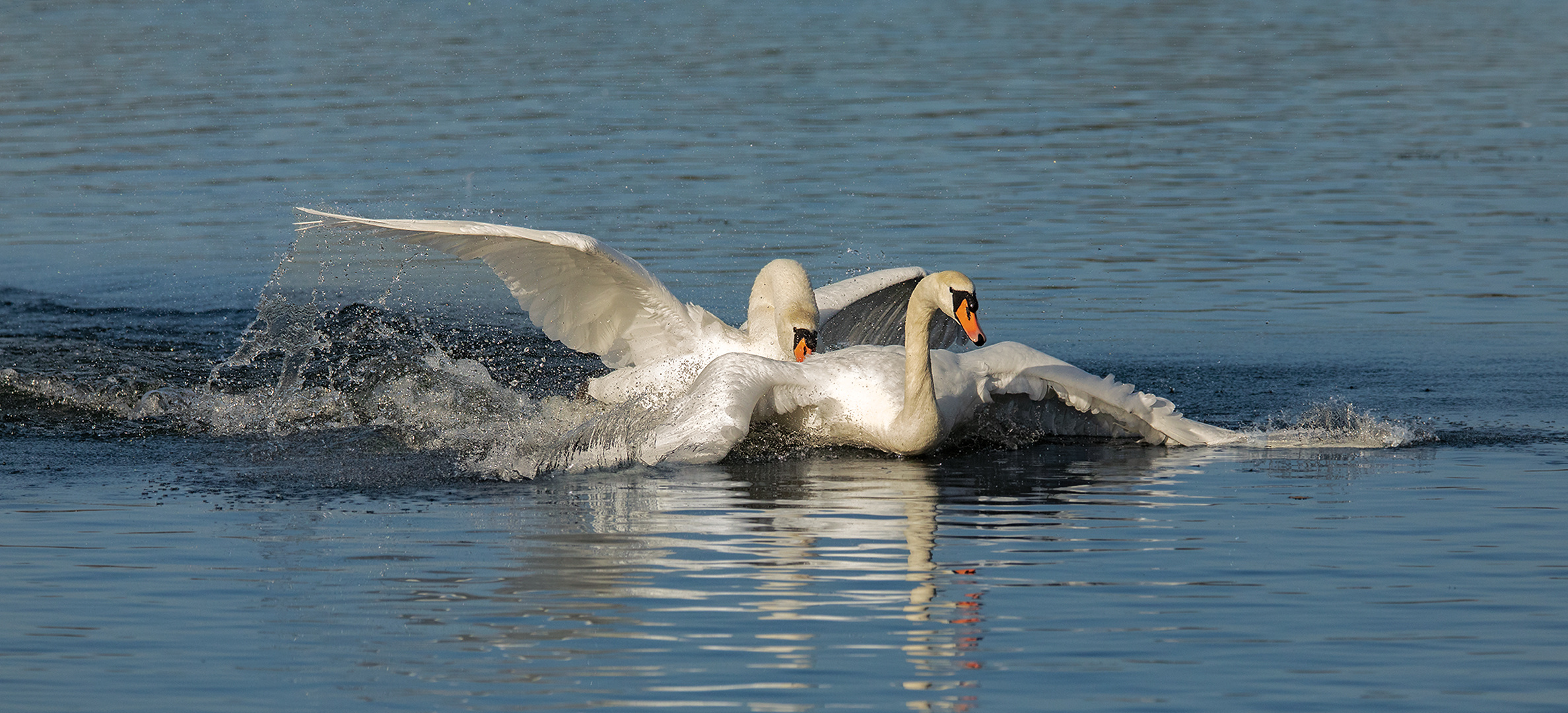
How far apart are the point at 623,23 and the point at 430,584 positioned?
38933mm

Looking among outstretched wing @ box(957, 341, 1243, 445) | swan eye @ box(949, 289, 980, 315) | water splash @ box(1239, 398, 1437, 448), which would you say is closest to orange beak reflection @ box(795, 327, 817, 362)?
outstretched wing @ box(957, 341, 1243, 445)

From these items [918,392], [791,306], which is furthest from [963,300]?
[791,306]

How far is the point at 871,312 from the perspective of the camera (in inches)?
578

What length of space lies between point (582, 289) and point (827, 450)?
2.32 meters

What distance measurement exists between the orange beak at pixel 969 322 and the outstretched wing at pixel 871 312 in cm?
254

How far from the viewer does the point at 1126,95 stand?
30312 mm

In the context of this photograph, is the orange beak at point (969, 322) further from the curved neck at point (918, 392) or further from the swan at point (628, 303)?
the swan at point (628, 303)

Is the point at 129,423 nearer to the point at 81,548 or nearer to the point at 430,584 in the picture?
the point at 81,548

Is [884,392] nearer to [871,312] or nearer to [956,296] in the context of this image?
[956,296]

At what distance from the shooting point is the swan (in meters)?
12.1

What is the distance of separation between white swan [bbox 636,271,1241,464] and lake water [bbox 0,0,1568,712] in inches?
9.0

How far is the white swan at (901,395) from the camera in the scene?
11.0 metres

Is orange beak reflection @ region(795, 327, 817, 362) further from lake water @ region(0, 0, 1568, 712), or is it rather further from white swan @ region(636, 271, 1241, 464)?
lake water @ region(0, 0, 1568, 712)

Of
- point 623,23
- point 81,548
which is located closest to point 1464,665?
point 81,548
